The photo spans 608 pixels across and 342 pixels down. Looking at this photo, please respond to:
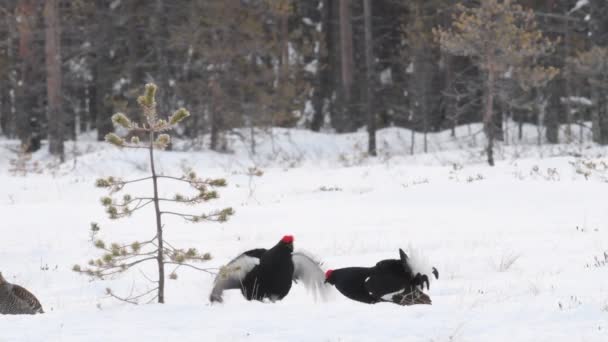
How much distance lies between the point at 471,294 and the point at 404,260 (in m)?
0.85

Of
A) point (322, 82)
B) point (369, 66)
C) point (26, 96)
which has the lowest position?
point (26, 96)

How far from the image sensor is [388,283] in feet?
17.4

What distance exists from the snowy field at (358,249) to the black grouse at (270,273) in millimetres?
172

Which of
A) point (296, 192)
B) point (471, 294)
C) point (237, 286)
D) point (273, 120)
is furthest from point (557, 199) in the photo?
point (273, 120)

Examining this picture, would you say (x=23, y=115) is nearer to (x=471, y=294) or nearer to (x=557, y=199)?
(x=557, y=199)

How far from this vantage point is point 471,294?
18.7ft

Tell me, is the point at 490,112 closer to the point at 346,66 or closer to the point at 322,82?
the point at 346,66

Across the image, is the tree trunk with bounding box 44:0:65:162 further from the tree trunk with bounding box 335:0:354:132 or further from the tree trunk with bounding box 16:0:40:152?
the tree trunk with bounding box 335:0:354:132

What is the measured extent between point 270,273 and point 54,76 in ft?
74.3

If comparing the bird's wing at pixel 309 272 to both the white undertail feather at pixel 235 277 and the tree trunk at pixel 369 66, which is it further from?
the tree trunk at pixel 369 66

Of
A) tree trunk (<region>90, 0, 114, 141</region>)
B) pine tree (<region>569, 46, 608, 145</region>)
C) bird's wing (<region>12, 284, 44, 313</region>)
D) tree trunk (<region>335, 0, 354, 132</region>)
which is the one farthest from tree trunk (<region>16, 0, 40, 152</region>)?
bird's wing (<region>12, 284, 44, 313</region>)

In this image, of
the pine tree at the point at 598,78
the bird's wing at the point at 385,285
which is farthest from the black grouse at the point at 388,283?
the pine tree at the point at 598,78

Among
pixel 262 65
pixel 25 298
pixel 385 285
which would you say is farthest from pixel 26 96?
pixel 385 285

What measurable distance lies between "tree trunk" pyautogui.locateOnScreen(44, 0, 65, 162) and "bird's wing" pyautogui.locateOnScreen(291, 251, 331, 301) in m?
21.0
